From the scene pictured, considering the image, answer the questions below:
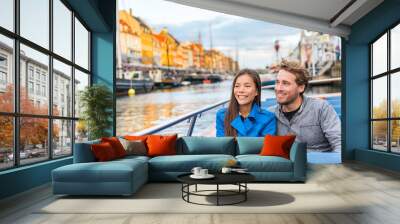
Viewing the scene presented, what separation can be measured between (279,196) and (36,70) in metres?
3.92

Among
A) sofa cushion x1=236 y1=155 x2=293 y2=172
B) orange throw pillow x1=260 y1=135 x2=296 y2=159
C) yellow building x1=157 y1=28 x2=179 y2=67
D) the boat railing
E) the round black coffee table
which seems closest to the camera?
the round black coffee table

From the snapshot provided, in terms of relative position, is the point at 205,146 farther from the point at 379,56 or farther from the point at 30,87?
the point at 379,56

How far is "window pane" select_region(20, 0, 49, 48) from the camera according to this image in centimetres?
570

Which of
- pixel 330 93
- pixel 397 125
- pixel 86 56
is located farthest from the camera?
pixel 330 93

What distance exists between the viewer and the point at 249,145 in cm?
705

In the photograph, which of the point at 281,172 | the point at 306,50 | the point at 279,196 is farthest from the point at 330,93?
the point at 279,196

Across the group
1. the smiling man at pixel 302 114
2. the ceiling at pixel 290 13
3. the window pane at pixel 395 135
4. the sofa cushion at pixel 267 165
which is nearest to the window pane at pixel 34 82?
the sofa cushion at pixel 267 165

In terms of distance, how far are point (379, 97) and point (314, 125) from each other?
1490 millimetres

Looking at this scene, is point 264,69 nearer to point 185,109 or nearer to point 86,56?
point 185,109

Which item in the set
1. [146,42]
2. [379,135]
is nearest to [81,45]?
[146,42]

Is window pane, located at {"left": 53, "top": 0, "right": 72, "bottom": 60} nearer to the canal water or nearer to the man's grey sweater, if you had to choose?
the canal water

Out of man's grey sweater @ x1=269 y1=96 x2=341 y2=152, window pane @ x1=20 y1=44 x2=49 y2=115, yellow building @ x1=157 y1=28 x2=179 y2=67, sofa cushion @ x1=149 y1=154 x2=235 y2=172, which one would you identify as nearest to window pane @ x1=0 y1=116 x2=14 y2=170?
window pane @ x1=20 y1=44 x2=49 y2=115

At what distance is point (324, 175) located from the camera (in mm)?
7176

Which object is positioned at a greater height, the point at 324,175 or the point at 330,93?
the point at 330,93
